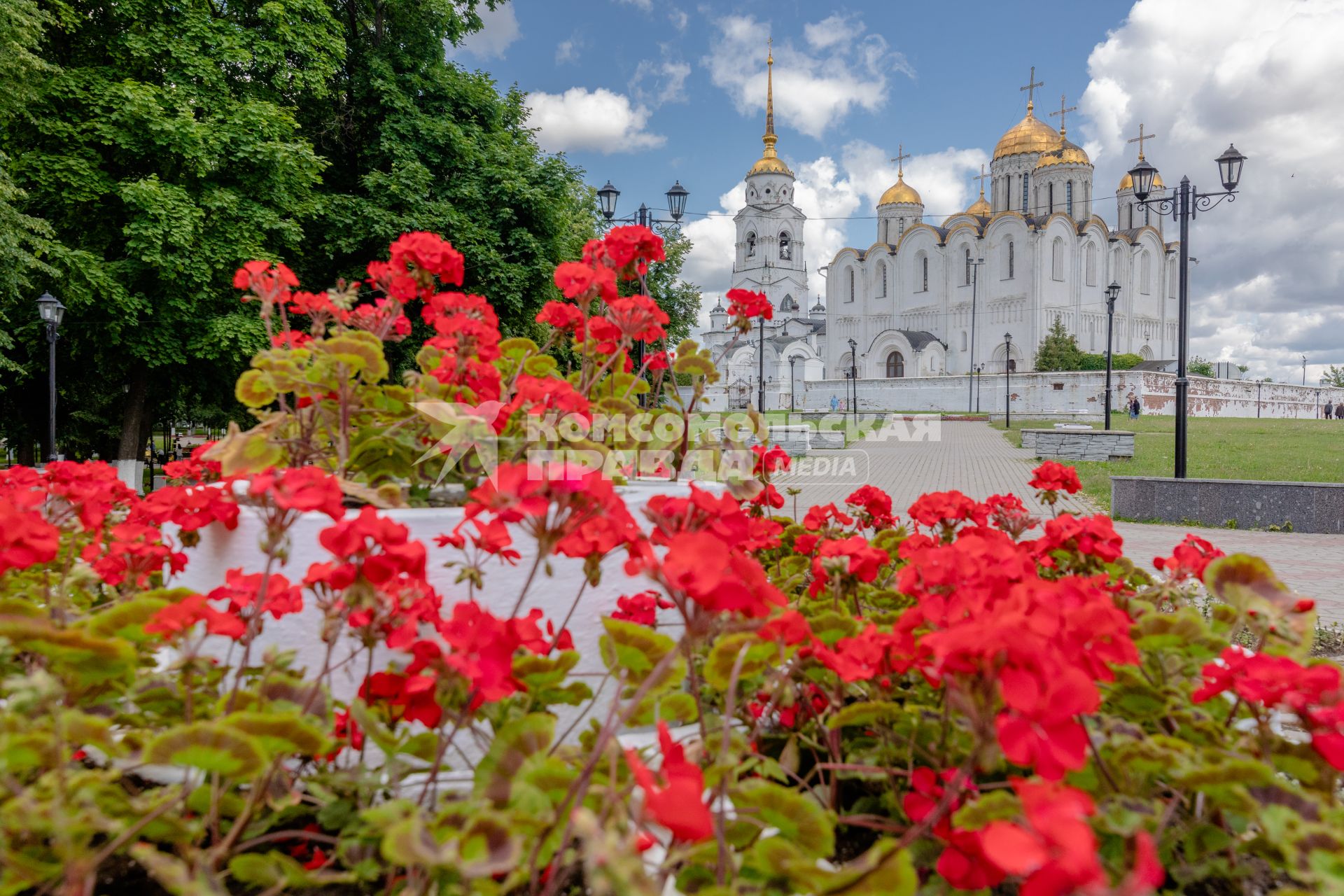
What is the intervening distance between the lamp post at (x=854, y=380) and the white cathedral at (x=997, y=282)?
632mm

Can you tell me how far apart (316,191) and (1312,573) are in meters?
16.0

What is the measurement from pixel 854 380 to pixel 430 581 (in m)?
40.9

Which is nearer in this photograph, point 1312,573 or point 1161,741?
point 1161,741

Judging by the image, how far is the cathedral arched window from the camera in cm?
5616

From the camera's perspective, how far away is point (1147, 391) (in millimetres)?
42031

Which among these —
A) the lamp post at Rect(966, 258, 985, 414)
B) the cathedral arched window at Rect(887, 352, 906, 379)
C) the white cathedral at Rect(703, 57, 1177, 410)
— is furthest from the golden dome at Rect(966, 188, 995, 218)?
the cathedral arched window at Rect(887, 352, 906, 379)

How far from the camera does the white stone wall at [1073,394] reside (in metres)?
41.9

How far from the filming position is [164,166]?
1197 cm

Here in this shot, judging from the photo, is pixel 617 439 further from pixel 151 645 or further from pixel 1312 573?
pixel 1312 573

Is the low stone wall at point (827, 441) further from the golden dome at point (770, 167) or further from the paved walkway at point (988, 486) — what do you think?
the golden dome at point (770, 167)

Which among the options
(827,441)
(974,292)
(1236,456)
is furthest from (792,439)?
(974,292)

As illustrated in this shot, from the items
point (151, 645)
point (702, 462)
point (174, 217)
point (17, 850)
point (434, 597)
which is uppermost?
point (174, 217)

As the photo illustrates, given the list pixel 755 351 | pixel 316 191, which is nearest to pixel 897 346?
pixel 755 351

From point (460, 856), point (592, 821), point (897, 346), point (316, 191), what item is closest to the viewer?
point (592, 821)
